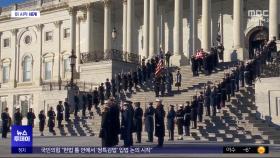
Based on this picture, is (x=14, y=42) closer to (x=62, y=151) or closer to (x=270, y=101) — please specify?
(x=270, y=101)

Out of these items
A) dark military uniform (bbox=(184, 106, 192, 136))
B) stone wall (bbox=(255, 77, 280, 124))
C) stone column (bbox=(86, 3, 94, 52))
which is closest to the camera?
dark military uniform (bbox=(184, 106, 192, 136))

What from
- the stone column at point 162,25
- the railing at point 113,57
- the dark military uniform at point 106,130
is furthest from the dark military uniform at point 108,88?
the dark military uniform at point 106,130

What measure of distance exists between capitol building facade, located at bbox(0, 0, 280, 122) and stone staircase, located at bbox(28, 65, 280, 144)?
6.64 metres

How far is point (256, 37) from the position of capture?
4291 cm

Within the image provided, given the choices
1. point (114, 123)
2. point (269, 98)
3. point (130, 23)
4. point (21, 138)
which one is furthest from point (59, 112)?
point (21, 138)

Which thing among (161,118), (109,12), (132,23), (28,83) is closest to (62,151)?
(161,118)

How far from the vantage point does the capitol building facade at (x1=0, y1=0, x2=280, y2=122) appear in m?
40.4

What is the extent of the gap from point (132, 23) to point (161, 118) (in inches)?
1015

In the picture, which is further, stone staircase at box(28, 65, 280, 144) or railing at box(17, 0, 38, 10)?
railing at box(17, 0, 38, 10)

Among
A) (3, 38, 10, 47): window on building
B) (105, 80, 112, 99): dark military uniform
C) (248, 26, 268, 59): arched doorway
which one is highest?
(3, 38, 10, 47): window on building

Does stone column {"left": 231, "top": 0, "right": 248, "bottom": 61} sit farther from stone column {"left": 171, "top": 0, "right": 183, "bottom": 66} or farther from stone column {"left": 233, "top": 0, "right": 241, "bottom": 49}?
stone column {"left": 171, "top": 0, "right": 183, "bottom": 66}

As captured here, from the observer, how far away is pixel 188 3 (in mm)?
46062

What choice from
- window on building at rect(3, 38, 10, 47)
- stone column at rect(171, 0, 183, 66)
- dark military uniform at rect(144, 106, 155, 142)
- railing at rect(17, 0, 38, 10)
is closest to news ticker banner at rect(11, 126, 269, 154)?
dark military uniform at rect(144, 106, 155, 142)

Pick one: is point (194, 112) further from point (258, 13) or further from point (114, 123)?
point (258, 13)
